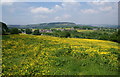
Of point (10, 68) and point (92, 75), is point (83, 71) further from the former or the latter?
point (10, 68)

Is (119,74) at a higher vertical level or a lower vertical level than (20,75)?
lower

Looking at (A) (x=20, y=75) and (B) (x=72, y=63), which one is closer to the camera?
(A) (x=20, y=75)

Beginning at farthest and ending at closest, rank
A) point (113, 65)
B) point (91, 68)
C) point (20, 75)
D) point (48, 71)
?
point (113, 65), point (91, 68), point (48, 71), point (20, 75)

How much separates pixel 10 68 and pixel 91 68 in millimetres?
6369

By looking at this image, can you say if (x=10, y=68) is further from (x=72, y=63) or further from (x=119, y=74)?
(x=119, y=74)

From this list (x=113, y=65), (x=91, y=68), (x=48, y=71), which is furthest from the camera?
(x=113, y=65)

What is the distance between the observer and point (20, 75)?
25.1ft

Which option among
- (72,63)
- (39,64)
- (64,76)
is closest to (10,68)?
(39,64)

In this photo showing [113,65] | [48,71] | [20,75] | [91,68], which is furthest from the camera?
[113,65]

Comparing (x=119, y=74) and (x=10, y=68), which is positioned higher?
(x=10, y=68)

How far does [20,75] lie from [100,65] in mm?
6617

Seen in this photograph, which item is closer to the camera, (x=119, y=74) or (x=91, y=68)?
(x=119, y=74)

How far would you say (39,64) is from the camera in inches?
379

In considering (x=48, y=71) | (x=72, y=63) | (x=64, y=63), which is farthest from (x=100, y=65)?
(x=48, y=71)
